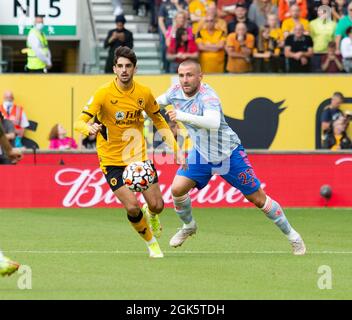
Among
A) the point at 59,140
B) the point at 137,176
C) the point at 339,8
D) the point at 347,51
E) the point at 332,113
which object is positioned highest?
the point at 339,8

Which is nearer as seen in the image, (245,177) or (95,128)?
A: (95,128)

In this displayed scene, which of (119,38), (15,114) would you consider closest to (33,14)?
(119,38)

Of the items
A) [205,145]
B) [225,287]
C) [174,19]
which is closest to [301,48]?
[174,19]

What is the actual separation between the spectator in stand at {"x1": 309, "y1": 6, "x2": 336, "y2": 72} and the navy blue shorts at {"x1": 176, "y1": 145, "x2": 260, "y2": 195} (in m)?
11.3

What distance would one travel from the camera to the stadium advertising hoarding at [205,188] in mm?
22766

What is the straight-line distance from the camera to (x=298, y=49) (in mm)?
25469

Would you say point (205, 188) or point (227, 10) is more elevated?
point (227, 10)

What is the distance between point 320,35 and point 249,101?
191 centimetres

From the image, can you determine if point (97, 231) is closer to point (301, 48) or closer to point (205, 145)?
point (205, 145)

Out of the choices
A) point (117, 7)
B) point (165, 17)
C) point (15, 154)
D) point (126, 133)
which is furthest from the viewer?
point (117, 7)

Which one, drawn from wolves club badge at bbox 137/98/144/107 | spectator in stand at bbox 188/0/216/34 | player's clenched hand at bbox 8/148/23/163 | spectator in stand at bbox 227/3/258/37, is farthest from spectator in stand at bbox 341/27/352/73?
player's clenched hand at bbox 8/148/23/163

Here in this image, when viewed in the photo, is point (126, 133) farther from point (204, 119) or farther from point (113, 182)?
point (204, 119)

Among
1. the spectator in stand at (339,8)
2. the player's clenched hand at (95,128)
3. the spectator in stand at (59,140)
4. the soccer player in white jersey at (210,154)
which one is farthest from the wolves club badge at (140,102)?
the spectator in stand at (339,8)

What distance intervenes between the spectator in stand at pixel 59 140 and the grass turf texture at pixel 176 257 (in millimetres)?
3077
